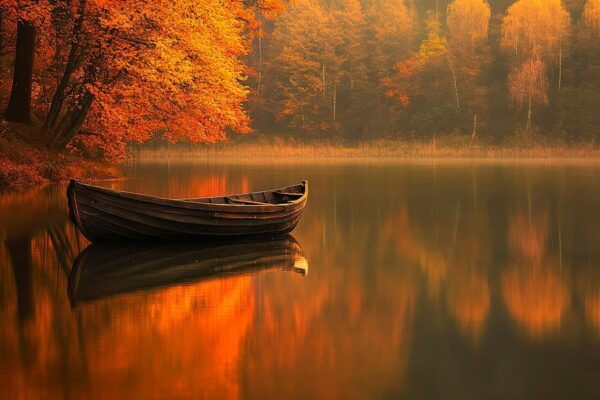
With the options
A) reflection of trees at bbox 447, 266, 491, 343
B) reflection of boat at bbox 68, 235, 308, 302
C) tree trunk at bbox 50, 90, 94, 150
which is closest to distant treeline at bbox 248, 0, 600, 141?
tree trunk at bbox 50, 90, 94, 150

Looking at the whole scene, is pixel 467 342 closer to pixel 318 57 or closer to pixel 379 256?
pixel 379 256

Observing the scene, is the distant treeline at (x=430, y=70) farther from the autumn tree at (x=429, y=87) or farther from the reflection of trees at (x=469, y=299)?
the reflection of trees at (x=469, y=299)

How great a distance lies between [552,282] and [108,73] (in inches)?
792

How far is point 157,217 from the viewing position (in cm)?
1577

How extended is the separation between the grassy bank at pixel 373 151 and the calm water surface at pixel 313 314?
4629 cm

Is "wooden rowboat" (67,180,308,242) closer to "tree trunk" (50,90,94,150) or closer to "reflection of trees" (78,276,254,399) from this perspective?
"reflection of trees" (78,276,254,399)

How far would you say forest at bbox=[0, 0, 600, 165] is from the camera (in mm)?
27312

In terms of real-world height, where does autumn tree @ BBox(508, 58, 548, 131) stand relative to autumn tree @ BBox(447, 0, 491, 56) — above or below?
below

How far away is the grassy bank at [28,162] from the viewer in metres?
28.0

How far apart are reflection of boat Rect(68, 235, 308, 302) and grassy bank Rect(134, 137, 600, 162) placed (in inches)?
1882

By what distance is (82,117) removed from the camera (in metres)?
30.6

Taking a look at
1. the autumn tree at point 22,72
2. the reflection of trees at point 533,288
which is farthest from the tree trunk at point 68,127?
the reflection of trees at point 533,288

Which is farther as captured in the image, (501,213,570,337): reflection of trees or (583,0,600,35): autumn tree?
(583,0,600,35): autumn tree

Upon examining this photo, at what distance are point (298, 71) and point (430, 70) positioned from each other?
42.0ft
